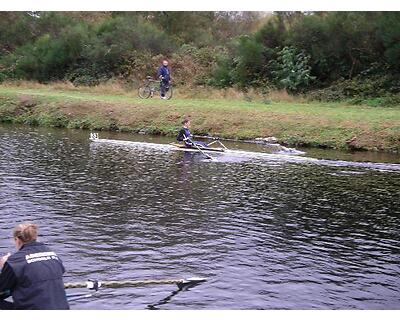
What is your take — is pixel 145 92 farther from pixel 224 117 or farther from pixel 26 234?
pixel 26 234

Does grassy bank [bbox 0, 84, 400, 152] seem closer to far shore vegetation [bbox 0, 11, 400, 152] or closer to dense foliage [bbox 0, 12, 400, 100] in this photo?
far shore vegetation [bbox 0, 11, 400, 152]

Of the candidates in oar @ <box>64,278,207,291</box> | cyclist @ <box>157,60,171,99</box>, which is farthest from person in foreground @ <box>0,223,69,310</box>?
cyclist @ <box>157,60,171,99</box>

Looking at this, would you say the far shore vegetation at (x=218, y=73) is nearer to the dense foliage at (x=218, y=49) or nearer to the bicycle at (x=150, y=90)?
the dense foliage at (x=218, y=49)

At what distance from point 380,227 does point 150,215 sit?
6627 mm

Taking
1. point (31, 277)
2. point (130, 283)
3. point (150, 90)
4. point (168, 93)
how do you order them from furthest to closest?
1. point (168, 93)
2. point (150, 90)
3. point (130, 283)
4. point (31, 277)

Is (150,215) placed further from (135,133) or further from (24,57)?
(24,57)

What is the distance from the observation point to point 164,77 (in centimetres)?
3938

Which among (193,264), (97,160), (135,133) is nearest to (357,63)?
(135,133)

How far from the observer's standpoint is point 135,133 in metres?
37.0

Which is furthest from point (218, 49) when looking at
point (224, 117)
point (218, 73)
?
point (224, 117)

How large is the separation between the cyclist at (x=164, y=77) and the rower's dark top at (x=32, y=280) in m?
31.4

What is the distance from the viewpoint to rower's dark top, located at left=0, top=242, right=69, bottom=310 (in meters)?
7.82

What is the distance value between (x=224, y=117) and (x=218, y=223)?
66.0ft

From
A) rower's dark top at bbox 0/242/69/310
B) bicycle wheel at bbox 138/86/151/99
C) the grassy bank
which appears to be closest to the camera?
rower's dark top at bbox 0/242/69/310
